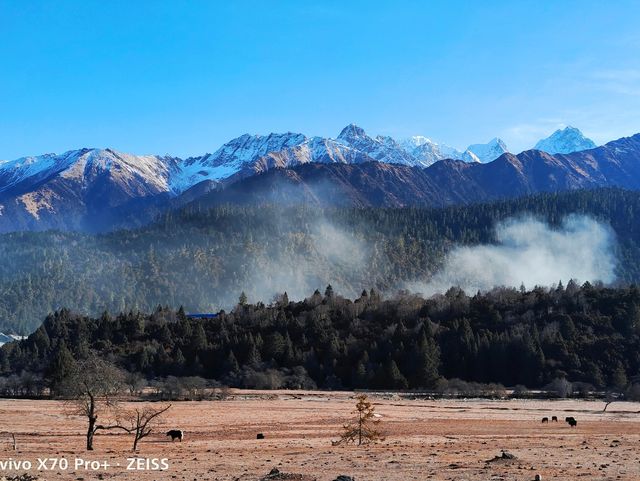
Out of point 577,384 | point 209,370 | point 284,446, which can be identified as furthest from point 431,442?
point 209,370

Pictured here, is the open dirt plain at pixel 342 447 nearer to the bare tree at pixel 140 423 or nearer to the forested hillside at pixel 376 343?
the bare tree at pixel 140 423

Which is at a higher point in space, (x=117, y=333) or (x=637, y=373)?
(x=117, y=333)

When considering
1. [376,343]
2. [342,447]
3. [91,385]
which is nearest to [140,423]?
→ [91,385]

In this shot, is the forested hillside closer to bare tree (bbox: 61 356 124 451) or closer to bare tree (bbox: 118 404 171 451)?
bare tree (bbox: 118 404 171 451)

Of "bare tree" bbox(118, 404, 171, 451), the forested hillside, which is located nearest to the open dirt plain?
"bare tree" bbox(118, 404, 171, 451)

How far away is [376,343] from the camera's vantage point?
161 metres

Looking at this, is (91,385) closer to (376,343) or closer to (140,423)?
(140,423)

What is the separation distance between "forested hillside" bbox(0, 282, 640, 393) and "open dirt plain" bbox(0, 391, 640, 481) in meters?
46.7

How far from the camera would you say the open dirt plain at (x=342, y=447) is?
36.5m

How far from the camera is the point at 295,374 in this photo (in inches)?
5901

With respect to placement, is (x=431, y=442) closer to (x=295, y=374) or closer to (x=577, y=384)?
(x=577, y=384)

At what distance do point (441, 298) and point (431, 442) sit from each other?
146m

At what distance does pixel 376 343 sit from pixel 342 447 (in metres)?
111

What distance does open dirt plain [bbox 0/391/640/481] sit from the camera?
36.5 meters
